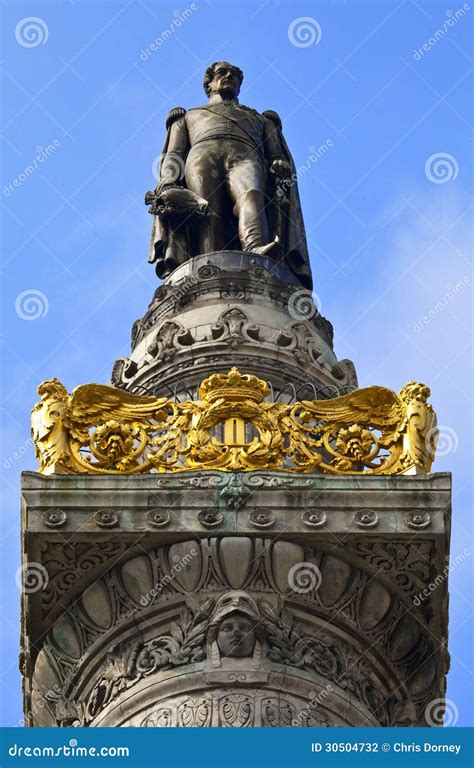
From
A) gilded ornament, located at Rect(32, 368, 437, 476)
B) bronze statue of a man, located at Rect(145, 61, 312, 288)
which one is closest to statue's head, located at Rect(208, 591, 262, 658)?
gilded ornament, located at Rect(32, 368, 437, 476)

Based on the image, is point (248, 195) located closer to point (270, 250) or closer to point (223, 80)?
point (270, 250)

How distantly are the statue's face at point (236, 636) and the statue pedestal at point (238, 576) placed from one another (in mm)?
218

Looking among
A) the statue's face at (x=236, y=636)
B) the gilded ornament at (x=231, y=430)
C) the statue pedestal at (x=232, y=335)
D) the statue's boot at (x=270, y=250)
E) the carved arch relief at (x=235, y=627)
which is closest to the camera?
the statue's face at (x=236, y=636)

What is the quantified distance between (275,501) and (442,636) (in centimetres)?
282

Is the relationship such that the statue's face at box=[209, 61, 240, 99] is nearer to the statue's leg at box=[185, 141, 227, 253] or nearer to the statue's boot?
the statue's leg at box=[185, 141, 227, 253]

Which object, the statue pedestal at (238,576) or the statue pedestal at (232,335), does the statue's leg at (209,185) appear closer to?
the statue pedestal at (232,335)

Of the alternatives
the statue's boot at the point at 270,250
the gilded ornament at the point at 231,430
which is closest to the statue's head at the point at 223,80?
the statue's boot at the point at 270,250

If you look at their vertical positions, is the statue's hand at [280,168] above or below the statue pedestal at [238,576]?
above

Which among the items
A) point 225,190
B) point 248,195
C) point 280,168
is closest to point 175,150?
point 225,190

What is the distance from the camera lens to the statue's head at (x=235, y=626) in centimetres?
2639

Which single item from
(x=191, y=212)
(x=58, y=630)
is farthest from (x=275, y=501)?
(x=191, y=212)

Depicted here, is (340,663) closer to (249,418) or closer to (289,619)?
(289,619)

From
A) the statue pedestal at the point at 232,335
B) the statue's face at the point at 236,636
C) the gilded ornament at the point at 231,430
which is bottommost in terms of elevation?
the statue's face at the point at 236,636

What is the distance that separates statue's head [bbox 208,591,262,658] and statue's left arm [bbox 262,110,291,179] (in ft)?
45.8
